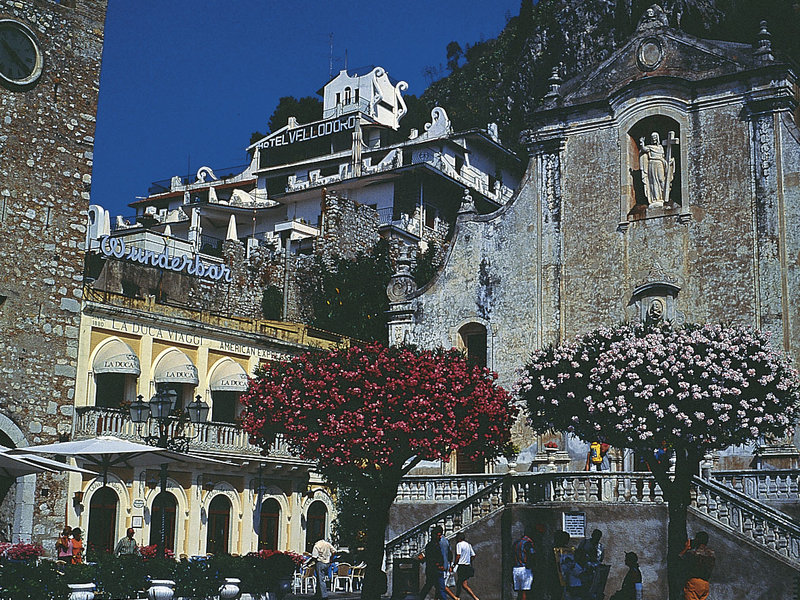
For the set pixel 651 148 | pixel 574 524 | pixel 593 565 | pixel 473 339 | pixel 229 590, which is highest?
pixel 651 148

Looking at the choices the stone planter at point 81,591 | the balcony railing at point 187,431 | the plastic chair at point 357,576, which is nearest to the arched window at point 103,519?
the balcony railing at point 187,431

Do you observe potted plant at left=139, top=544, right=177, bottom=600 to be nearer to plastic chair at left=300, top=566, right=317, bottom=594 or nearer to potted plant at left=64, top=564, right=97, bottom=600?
potted plant at left=64, top=564, right=97, bottom=600

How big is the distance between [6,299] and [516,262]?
15.2m

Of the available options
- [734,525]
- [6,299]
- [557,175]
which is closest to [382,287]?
[557,175]

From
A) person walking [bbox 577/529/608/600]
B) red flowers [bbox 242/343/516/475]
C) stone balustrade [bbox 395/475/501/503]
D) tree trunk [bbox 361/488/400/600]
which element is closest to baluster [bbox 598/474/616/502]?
person walking [bbox 577/529/608/600]

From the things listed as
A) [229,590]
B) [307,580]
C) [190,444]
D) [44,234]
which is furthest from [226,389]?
[229,590]

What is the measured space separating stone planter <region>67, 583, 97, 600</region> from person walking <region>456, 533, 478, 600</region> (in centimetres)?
931

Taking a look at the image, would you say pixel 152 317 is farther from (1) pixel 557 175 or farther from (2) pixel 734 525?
(2) pixel 734 525

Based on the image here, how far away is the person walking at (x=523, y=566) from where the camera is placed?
77.9 ft

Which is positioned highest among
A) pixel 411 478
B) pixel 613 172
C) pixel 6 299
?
pixel 613 172

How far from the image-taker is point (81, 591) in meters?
17.3

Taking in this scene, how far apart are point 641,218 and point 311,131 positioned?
49.0m

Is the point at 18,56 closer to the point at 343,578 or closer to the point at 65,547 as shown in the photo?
the point at 65,547

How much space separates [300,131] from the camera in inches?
3118
